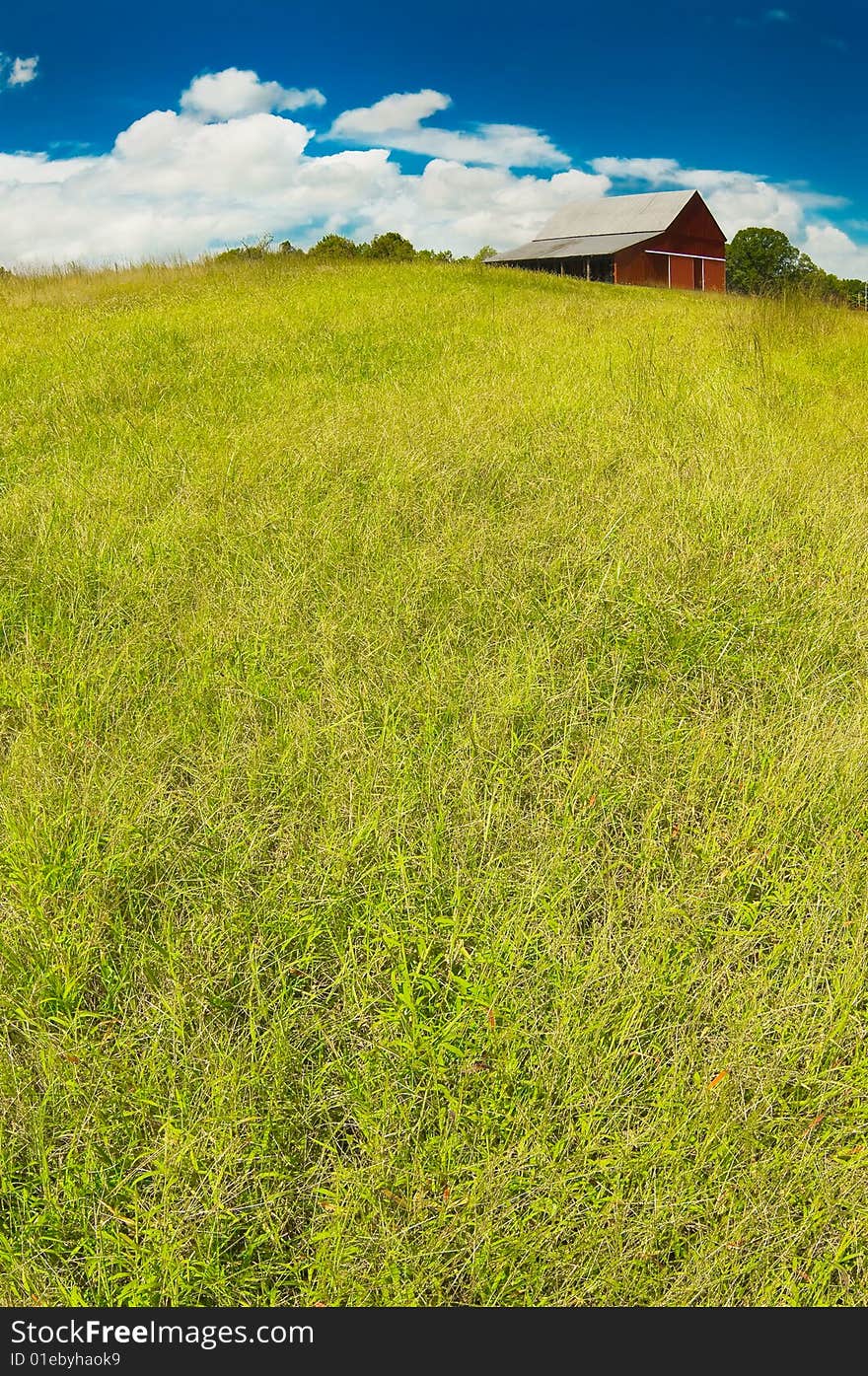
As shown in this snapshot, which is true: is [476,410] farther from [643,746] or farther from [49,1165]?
[49,1165]

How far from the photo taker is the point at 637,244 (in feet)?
110

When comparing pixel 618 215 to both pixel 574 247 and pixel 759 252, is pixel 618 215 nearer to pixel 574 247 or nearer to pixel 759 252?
pixel 574 247

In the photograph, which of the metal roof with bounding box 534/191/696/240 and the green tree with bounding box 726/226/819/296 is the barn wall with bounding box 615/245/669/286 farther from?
the green tree with bounding box 726/226/819/296

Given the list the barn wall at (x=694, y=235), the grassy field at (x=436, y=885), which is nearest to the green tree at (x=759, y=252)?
the barn wall at (x=694, y=235)

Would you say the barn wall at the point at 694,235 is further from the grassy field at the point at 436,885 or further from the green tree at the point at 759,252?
the grassy field at the point at 436,885

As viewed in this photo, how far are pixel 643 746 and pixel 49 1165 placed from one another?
178 cm

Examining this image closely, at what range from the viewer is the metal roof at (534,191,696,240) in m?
34.8

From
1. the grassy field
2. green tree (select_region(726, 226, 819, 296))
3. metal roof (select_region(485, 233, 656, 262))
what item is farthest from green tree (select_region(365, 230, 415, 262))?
the grassy field

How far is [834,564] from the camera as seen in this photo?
11.6 feet

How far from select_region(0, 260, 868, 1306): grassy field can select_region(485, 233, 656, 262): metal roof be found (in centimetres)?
3425

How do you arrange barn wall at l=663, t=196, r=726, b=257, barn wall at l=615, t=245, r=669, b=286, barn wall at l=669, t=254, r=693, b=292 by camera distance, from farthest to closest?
barn wall at l=669, t=254, r=693, b=292 < barn wall at l=663, t=196, r=726, b=257 < barn wall at l=615, t=245, r=669, b=286

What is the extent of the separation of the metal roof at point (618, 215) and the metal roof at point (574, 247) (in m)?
0.43

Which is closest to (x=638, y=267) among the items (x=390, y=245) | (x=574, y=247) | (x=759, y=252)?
→ (x=574, y=247)

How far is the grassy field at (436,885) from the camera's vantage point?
1398mm
